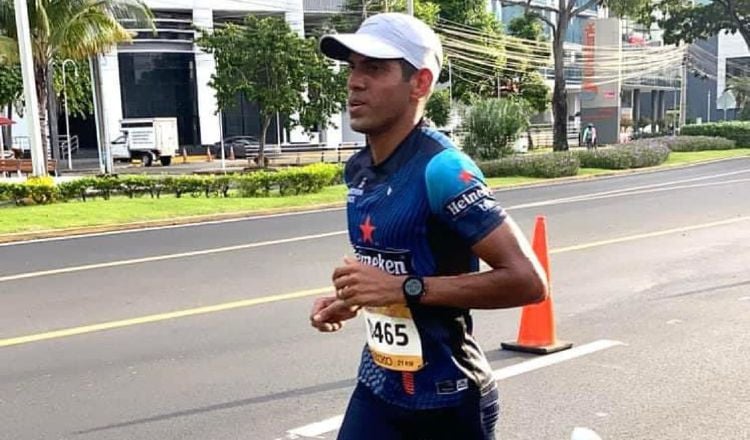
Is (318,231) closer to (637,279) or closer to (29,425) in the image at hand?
(637,279)

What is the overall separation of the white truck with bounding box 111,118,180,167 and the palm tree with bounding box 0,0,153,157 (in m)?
17.2

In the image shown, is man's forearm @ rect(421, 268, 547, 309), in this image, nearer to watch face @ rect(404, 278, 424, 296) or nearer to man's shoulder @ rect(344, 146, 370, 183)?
watch face @ rect(404, 278, 424, 296)

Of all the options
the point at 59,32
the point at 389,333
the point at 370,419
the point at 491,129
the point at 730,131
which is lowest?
the point at 730,131

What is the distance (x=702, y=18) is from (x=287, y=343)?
40838 millimetres

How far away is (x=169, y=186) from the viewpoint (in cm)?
1980

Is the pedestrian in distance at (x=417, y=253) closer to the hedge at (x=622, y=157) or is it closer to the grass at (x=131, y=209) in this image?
the grass at (x=131, y=209)

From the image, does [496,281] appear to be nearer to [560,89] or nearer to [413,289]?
[413,289]

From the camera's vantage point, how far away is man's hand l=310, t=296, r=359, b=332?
2.45m

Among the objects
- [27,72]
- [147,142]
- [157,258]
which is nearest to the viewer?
[157,258]

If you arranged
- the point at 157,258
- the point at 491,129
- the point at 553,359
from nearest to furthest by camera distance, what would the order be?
the point at 553,359
the point at 157,258
the point at 491,129

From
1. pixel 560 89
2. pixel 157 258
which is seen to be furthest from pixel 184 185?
pixel 560 89

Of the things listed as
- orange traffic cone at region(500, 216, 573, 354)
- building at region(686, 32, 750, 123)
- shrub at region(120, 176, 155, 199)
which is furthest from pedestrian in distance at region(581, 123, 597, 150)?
building at region(686, 32, 750, 123)

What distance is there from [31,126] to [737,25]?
34.8 metres

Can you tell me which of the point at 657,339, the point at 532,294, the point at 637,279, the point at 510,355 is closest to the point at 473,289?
the point at 532,294
